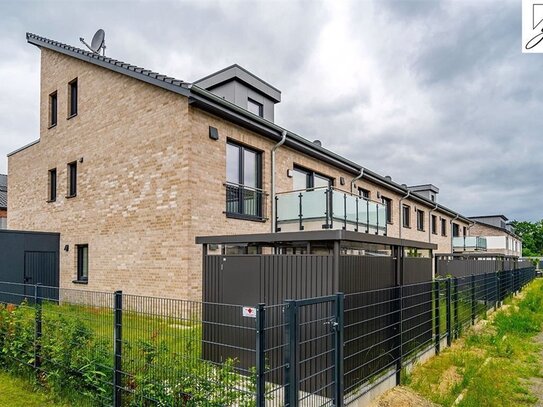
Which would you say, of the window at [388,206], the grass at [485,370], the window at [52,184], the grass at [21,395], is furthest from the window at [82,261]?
the window at [388,206]

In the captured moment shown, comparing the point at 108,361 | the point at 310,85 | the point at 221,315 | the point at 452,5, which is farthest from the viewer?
the point at 310,85

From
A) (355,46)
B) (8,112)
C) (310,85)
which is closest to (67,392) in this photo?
(355,46)

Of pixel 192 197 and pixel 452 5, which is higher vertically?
pixel 452 5

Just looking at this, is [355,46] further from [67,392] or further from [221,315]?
[67,392]

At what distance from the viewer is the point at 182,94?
32.2ft

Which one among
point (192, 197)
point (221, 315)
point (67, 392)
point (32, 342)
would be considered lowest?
point (67, 392)

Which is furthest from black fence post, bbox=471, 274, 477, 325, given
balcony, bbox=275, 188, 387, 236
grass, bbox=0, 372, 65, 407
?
grass, bbox=0, 372, 65, 407

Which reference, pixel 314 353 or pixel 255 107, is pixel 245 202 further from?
pixel 314 353

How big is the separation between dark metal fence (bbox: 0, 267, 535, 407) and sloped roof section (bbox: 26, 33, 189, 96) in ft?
18.8

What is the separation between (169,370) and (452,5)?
989cm

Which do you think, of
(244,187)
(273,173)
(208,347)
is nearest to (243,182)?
(244,187)

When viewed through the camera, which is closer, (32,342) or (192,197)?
(32,342)

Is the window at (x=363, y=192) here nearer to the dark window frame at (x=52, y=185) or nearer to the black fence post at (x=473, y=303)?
the black fence post at (x=473, y=303)

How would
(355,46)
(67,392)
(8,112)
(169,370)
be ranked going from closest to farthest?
(169,370)
(67,392)
(355,46)
(8,112)
